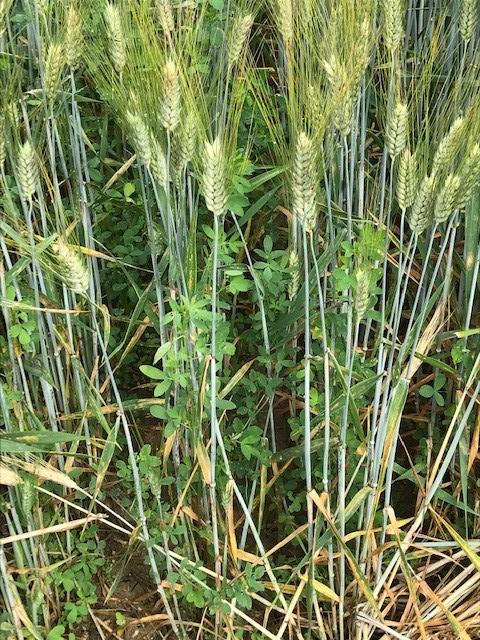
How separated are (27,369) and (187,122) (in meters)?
0.49

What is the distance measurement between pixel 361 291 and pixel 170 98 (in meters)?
0.36

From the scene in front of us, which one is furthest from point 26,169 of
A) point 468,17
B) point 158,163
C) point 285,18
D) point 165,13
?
point 468,17

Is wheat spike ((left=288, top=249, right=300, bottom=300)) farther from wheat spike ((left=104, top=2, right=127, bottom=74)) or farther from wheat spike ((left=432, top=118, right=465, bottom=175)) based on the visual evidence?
wheat spike ((left=104, top=2, right=127, bottom=74))

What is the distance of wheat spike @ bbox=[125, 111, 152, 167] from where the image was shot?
94 centimetres

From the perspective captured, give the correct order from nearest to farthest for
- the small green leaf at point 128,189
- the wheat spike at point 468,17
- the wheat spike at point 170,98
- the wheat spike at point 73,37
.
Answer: the wheat spike at point 170,98 < the wheat spike at point 73,37 < the wheat spike at point 468,17 < the small green leaf at point 128,189

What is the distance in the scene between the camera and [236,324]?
1411mm

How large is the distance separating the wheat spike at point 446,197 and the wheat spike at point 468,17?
30cm

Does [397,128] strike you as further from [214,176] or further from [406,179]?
[214,176]

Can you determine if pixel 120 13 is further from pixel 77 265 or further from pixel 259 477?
pixel 259 477

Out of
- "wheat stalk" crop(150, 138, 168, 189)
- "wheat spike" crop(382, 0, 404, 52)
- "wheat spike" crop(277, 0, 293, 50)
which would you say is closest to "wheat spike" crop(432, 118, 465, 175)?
"wheat spike" crop(382, 0, 404, 52)

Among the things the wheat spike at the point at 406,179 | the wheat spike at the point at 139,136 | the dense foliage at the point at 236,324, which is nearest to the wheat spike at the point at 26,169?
the dense foliage at the point at 236,324

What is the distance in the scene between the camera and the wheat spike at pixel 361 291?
0.96 m

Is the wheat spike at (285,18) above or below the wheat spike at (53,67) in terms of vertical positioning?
above

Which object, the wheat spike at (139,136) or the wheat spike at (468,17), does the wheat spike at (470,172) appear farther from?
the wheat spike at (139,136)
